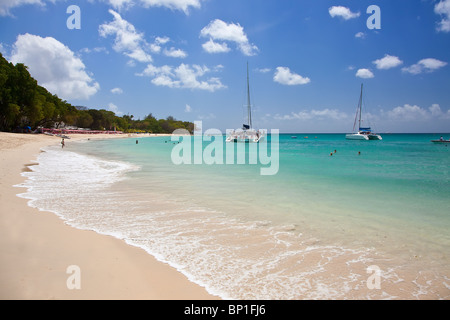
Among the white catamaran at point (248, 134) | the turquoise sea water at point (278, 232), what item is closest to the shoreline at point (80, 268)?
the turquoise sea water at point (278, 232)

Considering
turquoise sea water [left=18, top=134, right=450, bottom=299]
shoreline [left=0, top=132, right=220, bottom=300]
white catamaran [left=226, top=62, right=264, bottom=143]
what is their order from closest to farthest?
1. shoreline [left=0, top=132, right=220, bottom=300]
2. turquoise sea water [left=18, top=134, right=450, bottom=299]
3. white catamaran [left=226, top=62, right=264, bottom=143]

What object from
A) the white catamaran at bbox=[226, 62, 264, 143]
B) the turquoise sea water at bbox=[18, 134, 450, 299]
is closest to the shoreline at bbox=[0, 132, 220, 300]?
the turquoise sea water at bbox=[18, 134, 450, 299]

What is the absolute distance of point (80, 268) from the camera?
392 centimetres

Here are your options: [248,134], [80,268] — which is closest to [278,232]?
[80,268]

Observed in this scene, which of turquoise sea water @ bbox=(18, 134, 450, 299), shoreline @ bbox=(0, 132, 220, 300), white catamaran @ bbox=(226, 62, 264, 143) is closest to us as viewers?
shoreline @ bbox=(0, 132, 220, 300)

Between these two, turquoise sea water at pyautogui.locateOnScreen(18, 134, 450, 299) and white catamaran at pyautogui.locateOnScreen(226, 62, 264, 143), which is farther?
white catamaran at pyautogui.locateOnScreen(226, 62, 264, 143)

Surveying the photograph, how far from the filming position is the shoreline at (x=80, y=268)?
3.34 metres

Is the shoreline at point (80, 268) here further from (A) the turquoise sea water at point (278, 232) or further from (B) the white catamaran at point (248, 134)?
(B) the white catamaran at point (248, 134)

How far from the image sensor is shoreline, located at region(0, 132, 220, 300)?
3.34 meters

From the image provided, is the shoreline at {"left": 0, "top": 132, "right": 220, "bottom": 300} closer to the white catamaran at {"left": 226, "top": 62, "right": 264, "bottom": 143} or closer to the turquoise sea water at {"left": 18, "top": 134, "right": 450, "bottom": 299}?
the turquoise sea water at {"left": 18, "top": 134, "right": 450, "bottom": 299}

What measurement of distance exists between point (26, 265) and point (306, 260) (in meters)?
4.46

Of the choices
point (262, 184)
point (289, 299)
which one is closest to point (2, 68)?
point (262, 184)
